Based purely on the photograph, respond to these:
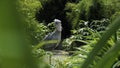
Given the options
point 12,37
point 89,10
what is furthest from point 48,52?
point 89,10

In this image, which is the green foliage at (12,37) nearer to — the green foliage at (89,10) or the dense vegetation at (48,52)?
the dense vegetation at (48,52)

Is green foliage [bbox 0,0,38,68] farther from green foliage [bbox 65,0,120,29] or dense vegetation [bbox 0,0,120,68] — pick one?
green foliage [bbox 65,0,120,29]

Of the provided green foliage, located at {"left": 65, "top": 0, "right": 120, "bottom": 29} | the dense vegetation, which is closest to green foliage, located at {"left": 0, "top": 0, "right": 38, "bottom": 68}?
the dense vegetation

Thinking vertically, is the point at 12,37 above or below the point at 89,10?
below

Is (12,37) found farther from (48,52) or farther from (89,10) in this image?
(89,10)

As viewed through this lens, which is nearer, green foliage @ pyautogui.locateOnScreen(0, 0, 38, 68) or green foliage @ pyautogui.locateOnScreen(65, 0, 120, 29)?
green foliage @ pyautogui.locateOnScreen(0, 0, 38, 68)

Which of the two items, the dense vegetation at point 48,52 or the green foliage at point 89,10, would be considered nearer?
the dense vegetation at point 48,52

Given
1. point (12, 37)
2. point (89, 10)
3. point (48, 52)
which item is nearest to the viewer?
point (12, 37)

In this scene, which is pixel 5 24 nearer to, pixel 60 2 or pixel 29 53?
pixel 29 53

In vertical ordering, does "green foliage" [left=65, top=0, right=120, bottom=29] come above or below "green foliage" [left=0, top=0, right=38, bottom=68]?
above

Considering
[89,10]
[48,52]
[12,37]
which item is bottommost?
[12,37]

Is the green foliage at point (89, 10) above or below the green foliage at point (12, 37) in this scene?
above

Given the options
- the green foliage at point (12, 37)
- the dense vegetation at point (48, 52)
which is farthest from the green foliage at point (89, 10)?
the green foliage at point (12, 37)

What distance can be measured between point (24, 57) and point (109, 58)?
0.10 meters
